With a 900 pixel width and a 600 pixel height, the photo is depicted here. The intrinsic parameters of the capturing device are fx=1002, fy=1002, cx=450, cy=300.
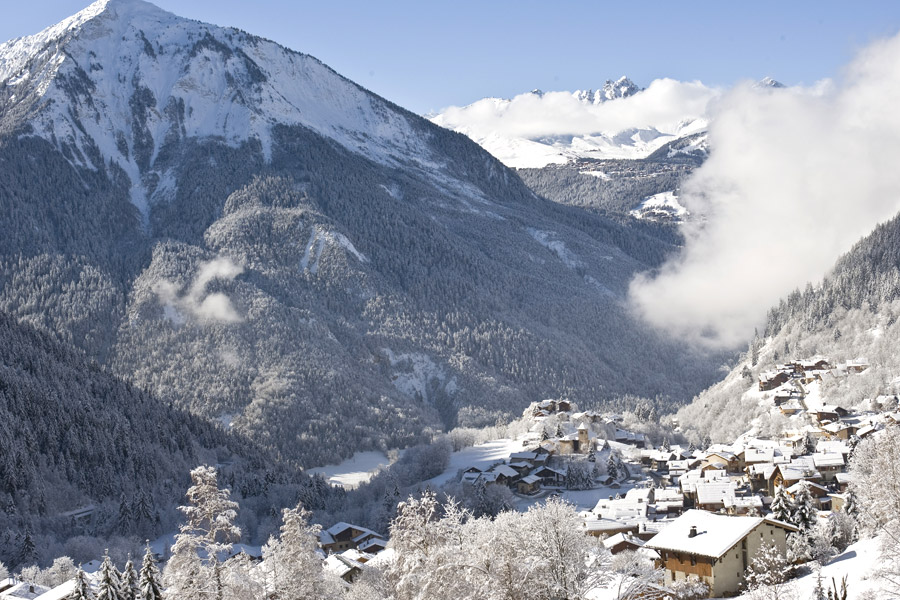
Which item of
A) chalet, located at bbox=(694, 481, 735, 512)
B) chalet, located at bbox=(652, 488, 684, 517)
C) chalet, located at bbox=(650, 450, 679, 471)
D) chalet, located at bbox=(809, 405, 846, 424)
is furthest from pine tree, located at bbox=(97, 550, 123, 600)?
chalet, located at bbox=(809, 405, 846, 424)

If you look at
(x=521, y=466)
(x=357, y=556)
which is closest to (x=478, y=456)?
(x=521, y=466)

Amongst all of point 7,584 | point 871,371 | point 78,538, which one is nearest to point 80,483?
point 78,538

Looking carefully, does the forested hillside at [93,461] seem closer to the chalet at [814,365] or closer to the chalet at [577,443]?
the chalet at [577,443]

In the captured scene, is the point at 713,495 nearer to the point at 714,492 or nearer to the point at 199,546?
the point at 714,492

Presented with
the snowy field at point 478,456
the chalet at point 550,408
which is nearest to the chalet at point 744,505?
the snowy field at point 478,456

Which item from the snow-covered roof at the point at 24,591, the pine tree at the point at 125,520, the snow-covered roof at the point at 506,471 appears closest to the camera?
the snow-covered roof at the point at 24,591

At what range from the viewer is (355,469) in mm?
185125

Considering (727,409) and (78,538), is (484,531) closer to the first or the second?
(78,538)

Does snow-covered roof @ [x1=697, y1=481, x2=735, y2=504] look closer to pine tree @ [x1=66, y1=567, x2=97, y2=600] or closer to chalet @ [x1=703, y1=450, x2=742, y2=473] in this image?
chalet @ [x1=703, y1=450, x2=742, y2=473]

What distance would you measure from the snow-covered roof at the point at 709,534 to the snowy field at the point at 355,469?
107899 mm

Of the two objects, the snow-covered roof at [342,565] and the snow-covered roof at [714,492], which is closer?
the snow-covered roof at [342,565]

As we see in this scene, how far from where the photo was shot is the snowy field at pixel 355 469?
175m

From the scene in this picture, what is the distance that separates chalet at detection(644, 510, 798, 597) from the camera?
59.0 metres

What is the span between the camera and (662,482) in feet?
416
